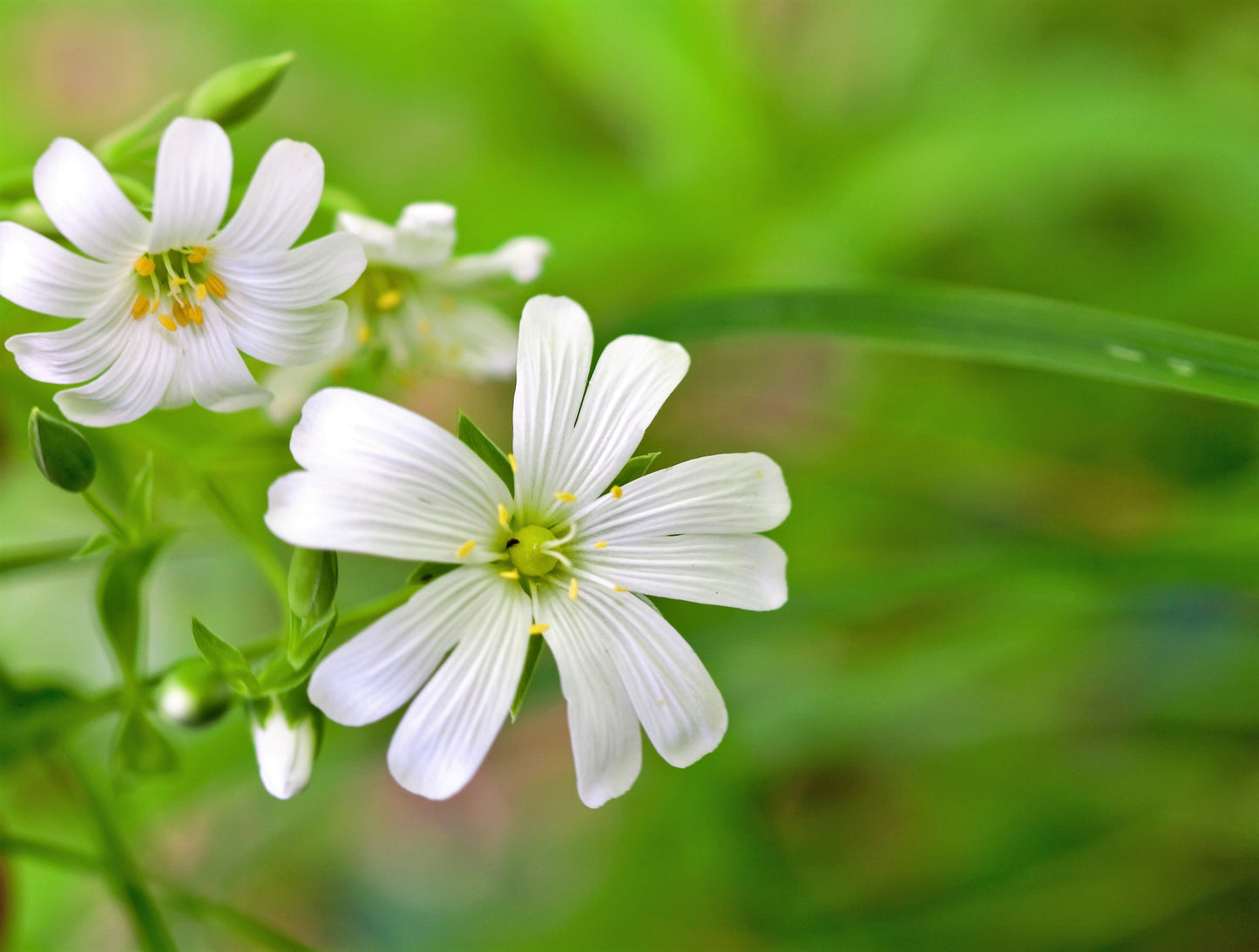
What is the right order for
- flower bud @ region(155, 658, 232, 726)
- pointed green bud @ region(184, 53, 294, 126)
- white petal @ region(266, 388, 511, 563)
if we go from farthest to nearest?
1. pointed green bud @ region(184, 53, 294, 126)
2. flower bud @ region(155, 658, 232, 726)
3. white petal @ region(266, 388, 511, 563)

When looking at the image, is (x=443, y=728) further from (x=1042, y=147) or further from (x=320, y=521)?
(x=1042, y=147)

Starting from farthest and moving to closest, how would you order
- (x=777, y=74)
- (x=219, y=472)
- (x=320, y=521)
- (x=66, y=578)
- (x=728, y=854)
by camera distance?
(x=777, y=74)
(x=66, y=578)
(x=728, y=854)
(x=219, y=472)
(x=320, y=521)

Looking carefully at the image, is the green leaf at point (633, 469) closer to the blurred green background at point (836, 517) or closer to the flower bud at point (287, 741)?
the flower bud at point (287, 741)

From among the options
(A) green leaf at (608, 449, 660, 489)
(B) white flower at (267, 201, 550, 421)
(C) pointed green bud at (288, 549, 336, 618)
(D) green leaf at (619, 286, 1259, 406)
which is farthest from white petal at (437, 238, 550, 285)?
(C) pointed green bud at (288, 549, 336, 618)

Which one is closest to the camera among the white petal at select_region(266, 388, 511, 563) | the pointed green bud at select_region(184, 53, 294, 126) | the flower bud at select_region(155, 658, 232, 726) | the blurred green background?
the white petal at select_region(266, 388, 511, 563)

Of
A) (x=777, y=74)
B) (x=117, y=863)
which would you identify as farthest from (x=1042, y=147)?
(x=117, y=863)

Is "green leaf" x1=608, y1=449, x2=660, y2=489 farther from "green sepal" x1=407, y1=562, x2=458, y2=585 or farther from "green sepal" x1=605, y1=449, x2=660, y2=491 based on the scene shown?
"green sepal" x1=407, y1=562, x2=458, y2=585
